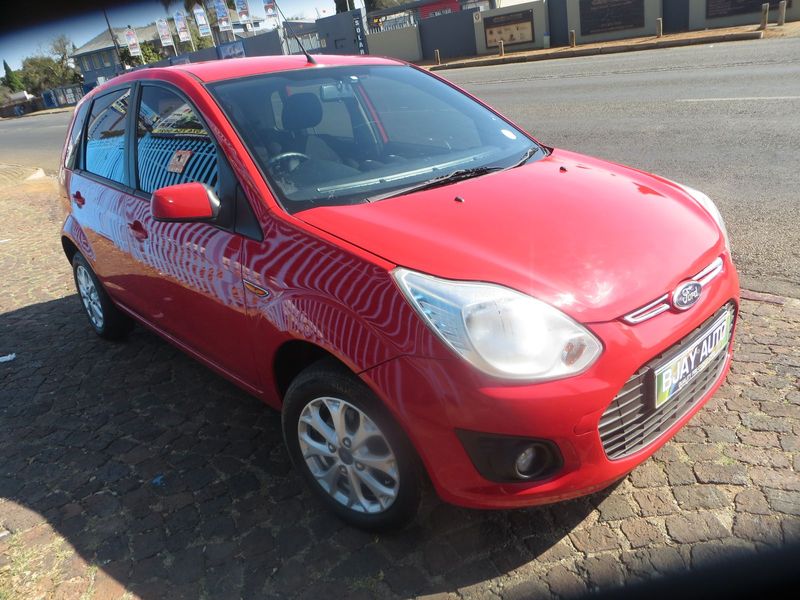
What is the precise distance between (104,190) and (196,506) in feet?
6.86

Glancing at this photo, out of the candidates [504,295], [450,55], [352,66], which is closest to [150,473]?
[504,295]

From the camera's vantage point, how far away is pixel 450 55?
107 feet

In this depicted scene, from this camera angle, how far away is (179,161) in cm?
320

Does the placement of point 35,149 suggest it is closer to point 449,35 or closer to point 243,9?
point 449,35

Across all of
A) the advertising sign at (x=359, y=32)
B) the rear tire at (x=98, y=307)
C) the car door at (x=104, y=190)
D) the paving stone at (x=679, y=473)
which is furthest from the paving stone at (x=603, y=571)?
the advertising sign at (x=359, y=32)

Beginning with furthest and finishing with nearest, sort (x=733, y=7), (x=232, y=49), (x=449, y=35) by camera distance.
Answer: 1. (x=232, y=49)
2. (x=449, y=35)
3. (x=733, y=7)

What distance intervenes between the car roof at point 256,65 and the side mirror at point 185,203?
30.0 inches

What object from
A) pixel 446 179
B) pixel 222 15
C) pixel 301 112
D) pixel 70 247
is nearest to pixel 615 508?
pixel 446 179

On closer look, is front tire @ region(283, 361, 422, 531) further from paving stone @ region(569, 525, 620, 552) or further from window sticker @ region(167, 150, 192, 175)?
window sticker @ region(167, 150, 192, 175)

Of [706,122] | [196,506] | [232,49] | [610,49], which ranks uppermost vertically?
[232,49]

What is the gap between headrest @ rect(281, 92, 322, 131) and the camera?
3.08 metres

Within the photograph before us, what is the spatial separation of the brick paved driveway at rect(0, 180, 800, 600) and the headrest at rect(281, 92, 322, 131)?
152 centimetres

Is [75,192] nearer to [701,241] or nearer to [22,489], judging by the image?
[22,489]

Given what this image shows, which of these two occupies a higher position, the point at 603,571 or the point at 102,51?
the point at 102,51
